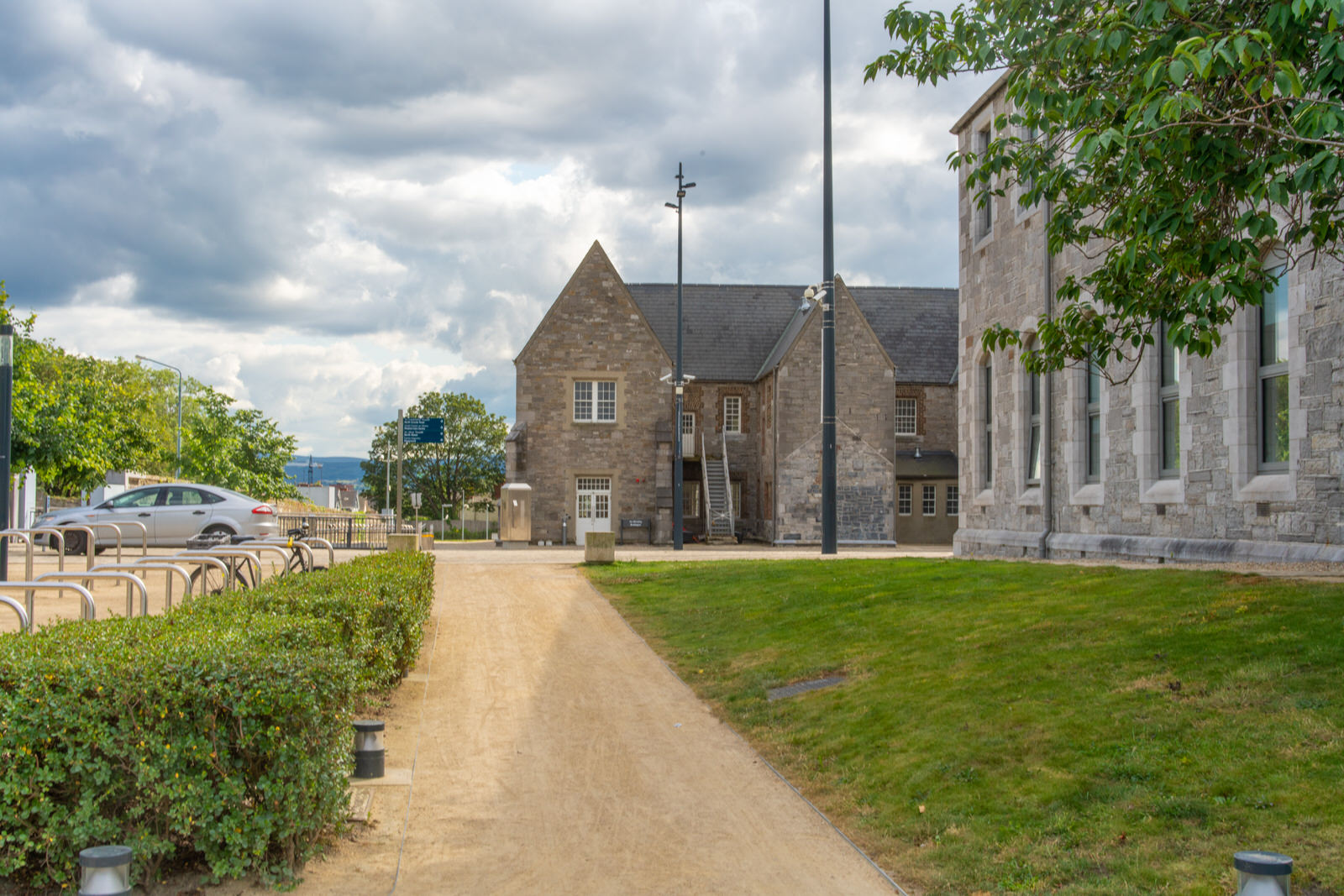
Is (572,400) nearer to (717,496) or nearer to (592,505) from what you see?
(592,505)

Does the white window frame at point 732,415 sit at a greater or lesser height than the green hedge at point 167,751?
greater

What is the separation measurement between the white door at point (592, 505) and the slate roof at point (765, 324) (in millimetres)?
7184

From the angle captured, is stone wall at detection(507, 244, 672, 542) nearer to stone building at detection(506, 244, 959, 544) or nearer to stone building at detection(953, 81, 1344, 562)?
stone building at detection(506, 244, 959, 544)

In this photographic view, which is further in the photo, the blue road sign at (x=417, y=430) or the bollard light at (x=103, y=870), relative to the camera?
the blue road sign at (x=417, y=430)

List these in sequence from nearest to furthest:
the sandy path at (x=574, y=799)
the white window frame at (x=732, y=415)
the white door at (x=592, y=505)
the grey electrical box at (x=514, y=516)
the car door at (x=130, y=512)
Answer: the sandy path at (x=574, y=799) < the car door at (x=130, y=512) < the grey electrical box at (x=514, y=516) < the white door at (x=592, y=505) < the white window frame at (x=732, y=415)

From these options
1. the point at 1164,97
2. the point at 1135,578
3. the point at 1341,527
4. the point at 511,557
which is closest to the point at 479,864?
the point at 1164,97

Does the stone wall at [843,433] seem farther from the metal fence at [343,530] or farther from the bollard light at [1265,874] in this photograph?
the bollard light at [1265,874]

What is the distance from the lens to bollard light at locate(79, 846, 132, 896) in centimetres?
455

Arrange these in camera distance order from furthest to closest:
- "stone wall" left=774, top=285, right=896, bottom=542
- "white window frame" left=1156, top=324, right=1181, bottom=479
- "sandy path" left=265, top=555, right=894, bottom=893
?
"stone wall" left=774, top=285, right=896, bottom=542, "white window frame" left=1156, top=324, right=1181, bottom=479, "sandy path" left=265, top=555, right=894, bottom=893

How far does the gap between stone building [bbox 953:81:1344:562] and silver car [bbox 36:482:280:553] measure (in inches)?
641

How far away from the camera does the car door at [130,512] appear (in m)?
25.5

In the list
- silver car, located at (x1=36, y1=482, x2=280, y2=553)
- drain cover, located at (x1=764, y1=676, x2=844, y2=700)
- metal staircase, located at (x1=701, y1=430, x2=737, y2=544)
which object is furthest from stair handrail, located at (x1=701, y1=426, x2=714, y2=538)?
drain cover, located at (x1=764, y1=676, x2=844, y2=700)

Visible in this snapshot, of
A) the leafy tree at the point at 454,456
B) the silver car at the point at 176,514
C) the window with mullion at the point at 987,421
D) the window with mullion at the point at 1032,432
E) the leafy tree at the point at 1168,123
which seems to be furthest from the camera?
the leafy tree at the point at 454,456

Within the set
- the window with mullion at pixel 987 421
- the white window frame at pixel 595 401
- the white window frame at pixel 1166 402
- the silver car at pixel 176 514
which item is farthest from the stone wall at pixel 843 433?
the white window frame at pixel 1166 402
